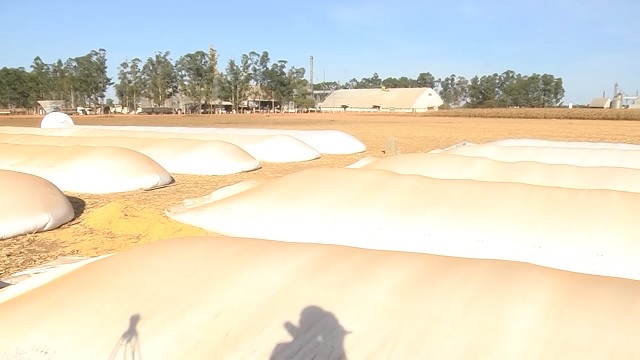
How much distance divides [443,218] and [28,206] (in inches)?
163

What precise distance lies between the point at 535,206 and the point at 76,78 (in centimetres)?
5731

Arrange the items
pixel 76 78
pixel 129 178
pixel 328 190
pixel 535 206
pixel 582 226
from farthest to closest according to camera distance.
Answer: pixel 76 78
pixel 129 178
pixel 328 190
pixel 535 206
pixel 582 226

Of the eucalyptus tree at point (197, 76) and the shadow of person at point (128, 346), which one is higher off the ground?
the eucalyptus tree at point (197, 76)

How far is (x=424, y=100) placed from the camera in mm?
66188

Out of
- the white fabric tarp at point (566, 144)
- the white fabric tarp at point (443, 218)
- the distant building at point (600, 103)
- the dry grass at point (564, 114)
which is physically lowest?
the white fabric tarp at point (443, 218)

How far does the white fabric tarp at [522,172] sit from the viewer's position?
573cm

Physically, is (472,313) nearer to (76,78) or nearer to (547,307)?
(547,307)

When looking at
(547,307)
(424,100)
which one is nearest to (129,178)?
(547,307)

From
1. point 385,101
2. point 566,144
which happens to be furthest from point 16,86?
point 566,144

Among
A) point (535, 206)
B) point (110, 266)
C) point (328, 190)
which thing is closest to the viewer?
point (110, 266)

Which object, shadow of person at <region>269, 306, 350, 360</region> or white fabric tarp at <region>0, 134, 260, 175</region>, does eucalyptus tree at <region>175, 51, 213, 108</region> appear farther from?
shadow of person at <region>269, 306, 350, 360</region>

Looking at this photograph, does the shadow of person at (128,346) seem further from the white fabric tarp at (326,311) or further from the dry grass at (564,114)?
the dry grass at (564,114)

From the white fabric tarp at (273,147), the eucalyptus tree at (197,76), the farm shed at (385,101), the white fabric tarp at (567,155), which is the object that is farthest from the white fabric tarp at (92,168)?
the farm shed at (385,101)

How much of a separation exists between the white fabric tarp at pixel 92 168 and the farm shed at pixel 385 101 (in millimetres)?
58660
